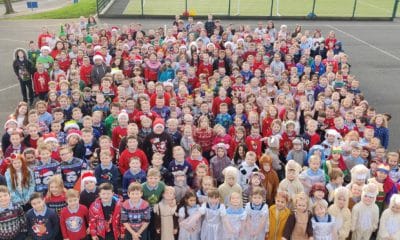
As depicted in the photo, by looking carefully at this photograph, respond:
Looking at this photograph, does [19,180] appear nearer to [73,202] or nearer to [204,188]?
[73,202]

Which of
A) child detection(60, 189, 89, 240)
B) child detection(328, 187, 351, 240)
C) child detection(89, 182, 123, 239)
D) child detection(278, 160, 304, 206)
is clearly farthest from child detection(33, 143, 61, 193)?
child detection(328, 187, 351, 240)

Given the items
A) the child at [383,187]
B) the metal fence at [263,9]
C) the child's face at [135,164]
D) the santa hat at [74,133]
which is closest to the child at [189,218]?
the child's face at [135,164]

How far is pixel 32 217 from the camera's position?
20.2ft

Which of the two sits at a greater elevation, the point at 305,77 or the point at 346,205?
the point at 305,77

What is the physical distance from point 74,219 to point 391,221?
202 inches

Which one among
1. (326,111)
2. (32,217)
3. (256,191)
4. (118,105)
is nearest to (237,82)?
(326,111)

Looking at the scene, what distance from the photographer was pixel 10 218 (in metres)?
6.11

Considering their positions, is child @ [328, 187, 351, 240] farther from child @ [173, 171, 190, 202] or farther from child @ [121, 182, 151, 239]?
child @ [121, 182, 151, 239]

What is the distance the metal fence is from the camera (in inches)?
1202

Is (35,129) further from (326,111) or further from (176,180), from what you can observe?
(326,111)

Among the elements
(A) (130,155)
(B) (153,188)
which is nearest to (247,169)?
(B) (153,188)

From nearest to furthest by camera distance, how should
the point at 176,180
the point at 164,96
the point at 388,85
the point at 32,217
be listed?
1. the point at 32,217
2. the point at 176,180
3. the point at 164,96
4. the point at 388,85

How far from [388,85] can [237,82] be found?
8062 mm

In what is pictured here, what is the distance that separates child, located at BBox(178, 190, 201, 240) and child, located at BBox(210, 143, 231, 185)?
1.50 meters
